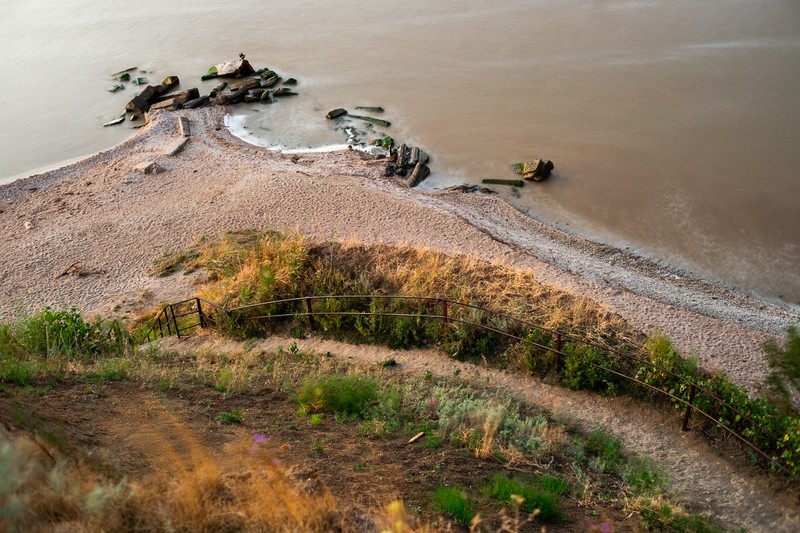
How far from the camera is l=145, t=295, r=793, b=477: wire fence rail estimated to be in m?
11.3

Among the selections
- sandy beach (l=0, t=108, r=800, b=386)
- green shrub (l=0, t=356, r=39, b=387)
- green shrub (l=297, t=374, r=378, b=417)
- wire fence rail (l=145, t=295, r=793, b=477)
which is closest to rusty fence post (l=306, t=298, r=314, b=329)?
wire fence rail (l=145, t=295, r=793, b=477)

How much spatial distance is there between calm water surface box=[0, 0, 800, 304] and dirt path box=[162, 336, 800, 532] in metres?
8.90

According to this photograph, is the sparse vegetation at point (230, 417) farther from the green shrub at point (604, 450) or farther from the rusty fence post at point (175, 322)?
the green shrub at point (604, 450)

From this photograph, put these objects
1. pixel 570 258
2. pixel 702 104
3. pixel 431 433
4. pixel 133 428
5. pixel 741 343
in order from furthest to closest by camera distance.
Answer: pixel 702 104, pixel 570 258, pixel 741 343, pixel 431 433, pixel 133 428

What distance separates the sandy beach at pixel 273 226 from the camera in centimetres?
1641

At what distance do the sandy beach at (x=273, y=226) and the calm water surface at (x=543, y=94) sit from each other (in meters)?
2.02

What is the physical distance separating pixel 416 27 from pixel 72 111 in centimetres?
1803

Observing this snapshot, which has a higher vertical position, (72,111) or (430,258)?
(72,111)

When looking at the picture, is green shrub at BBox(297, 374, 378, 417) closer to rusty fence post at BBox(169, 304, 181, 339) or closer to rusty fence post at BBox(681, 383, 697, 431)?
rusty fence post at BBox(169, 304, 181, 339)

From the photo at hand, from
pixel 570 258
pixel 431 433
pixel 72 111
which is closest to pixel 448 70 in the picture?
pixel 570 258

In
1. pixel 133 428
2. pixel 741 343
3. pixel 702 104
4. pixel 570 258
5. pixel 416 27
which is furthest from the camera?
pixel 416 27

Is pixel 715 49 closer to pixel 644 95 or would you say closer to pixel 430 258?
pixel 644 95

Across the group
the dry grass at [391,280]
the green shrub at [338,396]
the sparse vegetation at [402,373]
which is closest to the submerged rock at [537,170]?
the dry grass at [391,280]

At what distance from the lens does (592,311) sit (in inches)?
585
